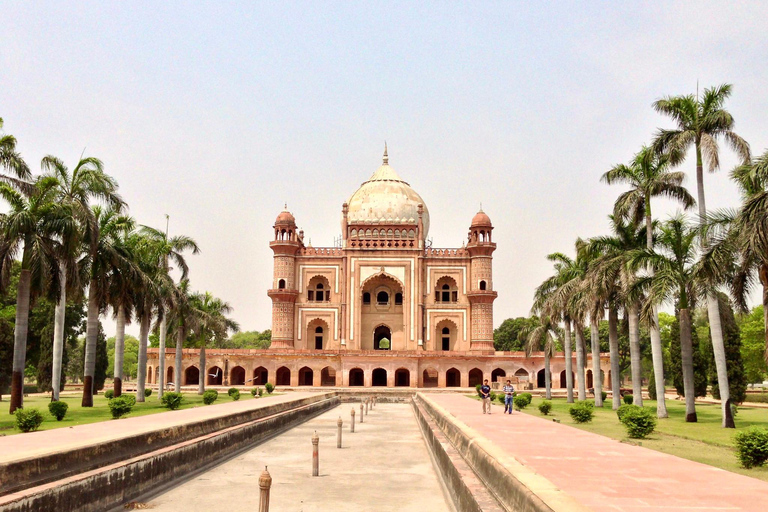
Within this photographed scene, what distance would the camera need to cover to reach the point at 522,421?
62.7 feet

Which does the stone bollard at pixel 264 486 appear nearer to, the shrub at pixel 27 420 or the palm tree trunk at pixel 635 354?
the shrub at pixel 27 420

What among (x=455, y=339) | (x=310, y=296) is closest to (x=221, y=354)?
(x=310, y=296)

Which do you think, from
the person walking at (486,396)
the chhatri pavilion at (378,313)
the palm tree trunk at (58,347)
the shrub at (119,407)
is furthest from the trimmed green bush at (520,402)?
the chhatri pavilion at (378,313)

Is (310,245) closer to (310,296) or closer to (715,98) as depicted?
(310,296)

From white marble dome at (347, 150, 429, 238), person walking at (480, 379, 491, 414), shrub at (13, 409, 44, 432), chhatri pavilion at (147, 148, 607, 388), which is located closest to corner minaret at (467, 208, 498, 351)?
chhatri pavilion at (147, 148, 607, 388)

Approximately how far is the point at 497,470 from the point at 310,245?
50368 millimetres

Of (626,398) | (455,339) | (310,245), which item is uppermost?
(310,245)

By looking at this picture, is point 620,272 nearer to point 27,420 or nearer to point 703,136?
point 703,136

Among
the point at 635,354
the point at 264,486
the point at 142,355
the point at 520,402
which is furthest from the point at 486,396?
the point at 142,355

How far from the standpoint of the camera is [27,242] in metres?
21.7

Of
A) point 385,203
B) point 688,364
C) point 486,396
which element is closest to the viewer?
point 688,364

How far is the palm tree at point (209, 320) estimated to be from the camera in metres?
37.2

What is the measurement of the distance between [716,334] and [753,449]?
9996 mm

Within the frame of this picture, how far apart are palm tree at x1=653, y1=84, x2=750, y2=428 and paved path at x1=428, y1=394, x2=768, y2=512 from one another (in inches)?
352
